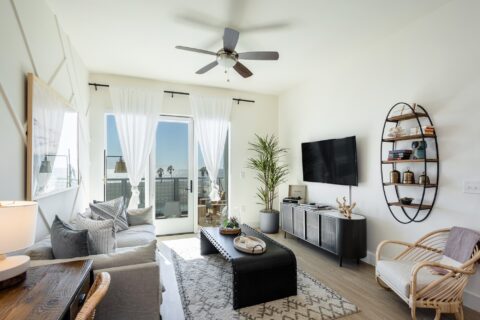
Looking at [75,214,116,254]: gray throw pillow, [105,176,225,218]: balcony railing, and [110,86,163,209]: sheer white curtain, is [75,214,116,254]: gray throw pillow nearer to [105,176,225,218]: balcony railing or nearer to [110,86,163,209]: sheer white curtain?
[110,86,163,209]: sheer white curtain

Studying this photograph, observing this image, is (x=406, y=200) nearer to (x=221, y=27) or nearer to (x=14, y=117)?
(x=221, y=27)

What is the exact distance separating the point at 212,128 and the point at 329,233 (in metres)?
2.78

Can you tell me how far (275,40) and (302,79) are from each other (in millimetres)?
1568

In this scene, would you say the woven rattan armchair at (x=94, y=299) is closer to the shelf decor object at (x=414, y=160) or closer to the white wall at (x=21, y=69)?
the white wall at (x=21, y=69)

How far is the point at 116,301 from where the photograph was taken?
5.24 ft

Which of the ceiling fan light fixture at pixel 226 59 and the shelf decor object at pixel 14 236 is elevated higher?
the ceiling fan light fixture at pixel 226 59

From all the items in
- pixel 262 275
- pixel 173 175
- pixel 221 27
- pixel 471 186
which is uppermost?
pixel 221 27

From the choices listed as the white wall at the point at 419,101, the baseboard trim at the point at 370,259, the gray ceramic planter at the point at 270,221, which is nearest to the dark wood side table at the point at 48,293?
the white wall at the point at 419,101

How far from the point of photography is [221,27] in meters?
2.80

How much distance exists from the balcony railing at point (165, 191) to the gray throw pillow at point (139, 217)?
0.91 meters

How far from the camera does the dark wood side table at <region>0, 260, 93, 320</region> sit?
3.37 ft

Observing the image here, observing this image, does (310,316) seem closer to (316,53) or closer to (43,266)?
(43,266)

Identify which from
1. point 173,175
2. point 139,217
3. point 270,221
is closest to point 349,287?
point 270,221

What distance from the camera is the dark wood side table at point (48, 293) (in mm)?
1028
